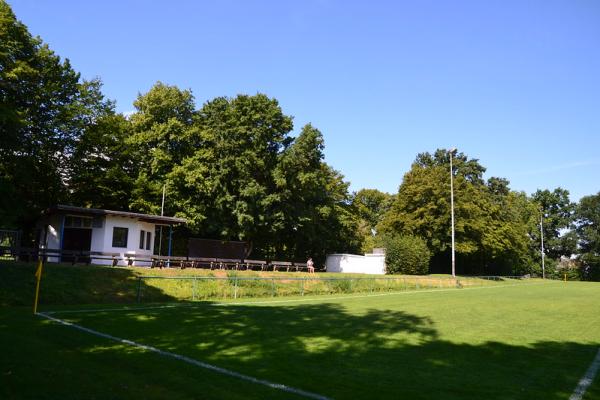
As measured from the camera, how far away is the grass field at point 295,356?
22.1 feet

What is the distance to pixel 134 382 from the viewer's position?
6.90 meters

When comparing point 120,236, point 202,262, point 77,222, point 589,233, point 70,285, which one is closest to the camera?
point 70,285

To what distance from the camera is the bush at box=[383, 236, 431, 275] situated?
49469mm

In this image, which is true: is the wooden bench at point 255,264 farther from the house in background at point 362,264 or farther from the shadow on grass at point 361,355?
the shadow on grass at point 361,355

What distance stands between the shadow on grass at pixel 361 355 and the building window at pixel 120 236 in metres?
16.8

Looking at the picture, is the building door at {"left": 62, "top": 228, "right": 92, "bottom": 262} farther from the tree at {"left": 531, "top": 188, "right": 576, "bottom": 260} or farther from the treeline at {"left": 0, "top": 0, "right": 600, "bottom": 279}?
the tree at {"left": 531, "top": 188, "right": 576, "bottom": 260}

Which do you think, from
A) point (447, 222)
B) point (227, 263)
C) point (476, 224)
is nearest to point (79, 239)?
point (227, 263)

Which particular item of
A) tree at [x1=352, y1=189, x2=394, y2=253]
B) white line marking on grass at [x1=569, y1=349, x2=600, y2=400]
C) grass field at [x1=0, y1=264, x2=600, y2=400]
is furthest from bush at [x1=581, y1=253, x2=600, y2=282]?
white line marking on grass at [x1=569, y1=349, x2=600, y2=400]

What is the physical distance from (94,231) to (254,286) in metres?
11.1

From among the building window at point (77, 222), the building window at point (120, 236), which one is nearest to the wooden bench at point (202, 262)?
the building window at point (120, 236)

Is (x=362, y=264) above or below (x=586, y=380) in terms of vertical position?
above

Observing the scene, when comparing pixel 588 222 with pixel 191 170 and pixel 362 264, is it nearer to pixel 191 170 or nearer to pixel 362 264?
pixel 362 264

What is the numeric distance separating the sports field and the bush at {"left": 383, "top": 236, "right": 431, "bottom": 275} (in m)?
34.2

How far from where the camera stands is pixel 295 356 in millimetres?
9086
